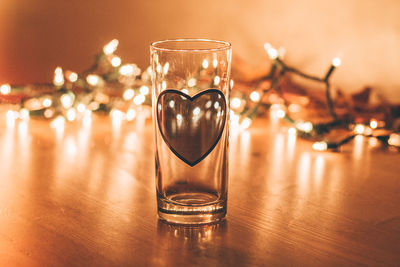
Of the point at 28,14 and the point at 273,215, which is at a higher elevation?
the point at 28,14

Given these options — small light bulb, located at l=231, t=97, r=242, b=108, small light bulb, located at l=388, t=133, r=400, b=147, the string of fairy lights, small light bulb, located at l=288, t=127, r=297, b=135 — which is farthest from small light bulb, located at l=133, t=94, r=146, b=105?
small light bulb, located at l=388, t=133, r=400, b=147

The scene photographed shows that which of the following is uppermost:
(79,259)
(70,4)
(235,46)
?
(70,4)

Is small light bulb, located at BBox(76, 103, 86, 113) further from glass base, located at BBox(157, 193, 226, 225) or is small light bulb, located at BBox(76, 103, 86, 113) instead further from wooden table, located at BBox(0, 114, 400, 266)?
glass base, located at BBox(157, 193, 226, 225)

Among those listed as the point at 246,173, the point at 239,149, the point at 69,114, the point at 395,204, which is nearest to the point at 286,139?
the point at 239,149

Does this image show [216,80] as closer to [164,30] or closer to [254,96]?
[254,96]

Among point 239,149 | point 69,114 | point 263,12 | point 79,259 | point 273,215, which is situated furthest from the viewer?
point 263,12

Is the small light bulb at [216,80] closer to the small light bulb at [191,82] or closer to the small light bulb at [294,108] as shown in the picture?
the small light bulb at [191,82]

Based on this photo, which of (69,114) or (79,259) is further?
(69,114)

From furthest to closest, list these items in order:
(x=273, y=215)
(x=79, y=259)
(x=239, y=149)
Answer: (x=239, y=149) < (x=273, y=215) < (x=79, y=259)

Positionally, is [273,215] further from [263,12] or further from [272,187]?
[263,12]
